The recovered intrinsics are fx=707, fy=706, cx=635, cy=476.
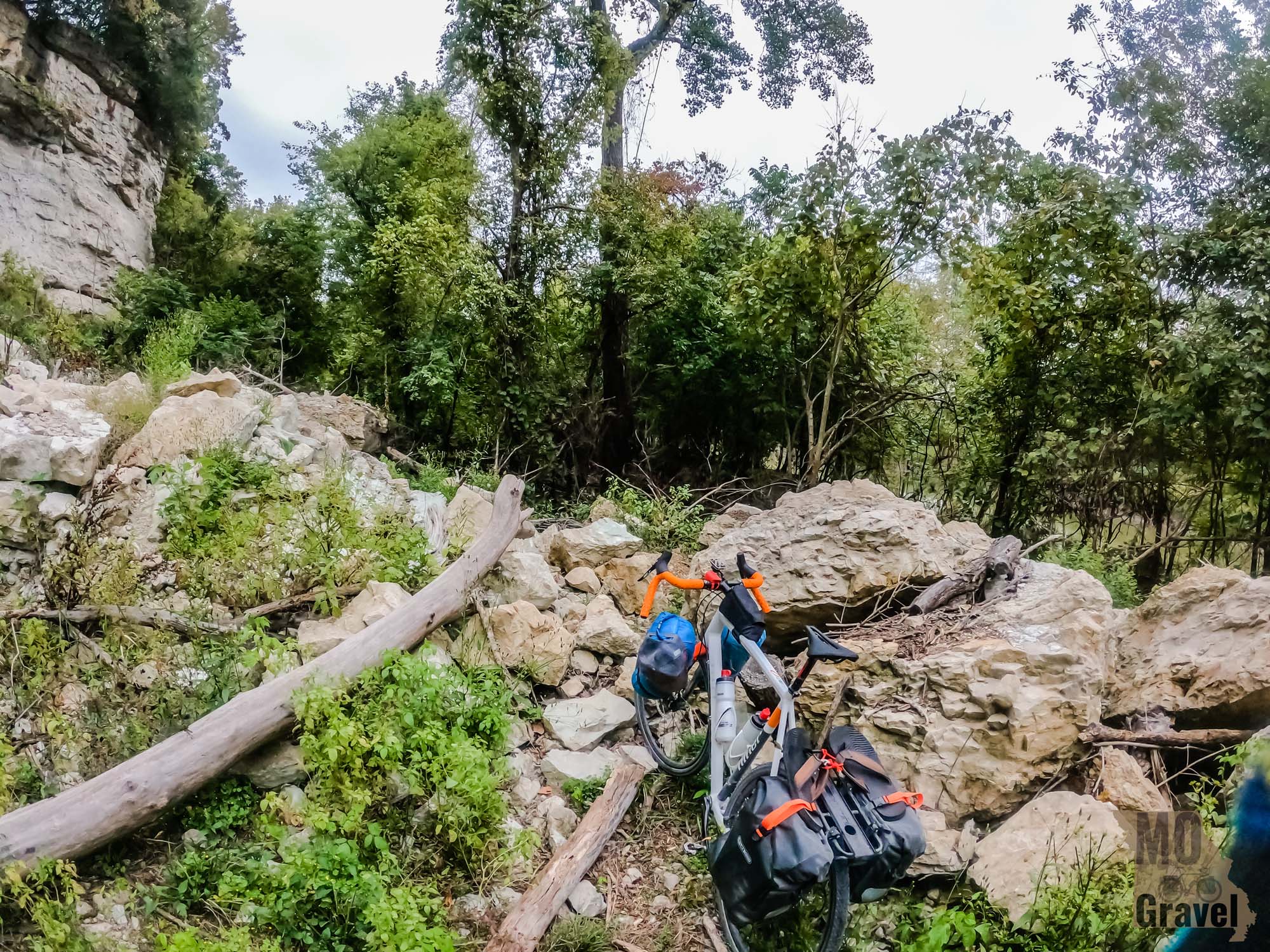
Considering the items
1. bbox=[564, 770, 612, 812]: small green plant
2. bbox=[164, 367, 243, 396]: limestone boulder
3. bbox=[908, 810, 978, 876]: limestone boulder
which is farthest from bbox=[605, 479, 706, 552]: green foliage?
bbox=[164, 367, 243, 396]: limestone boulder

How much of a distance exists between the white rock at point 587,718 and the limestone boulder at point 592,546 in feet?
4.66

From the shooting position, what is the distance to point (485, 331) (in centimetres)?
945

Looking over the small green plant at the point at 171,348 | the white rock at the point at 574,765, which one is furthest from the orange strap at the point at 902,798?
the small green plant at the point at 171,348

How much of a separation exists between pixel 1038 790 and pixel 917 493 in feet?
17.7

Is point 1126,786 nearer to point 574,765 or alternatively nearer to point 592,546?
point 574,765

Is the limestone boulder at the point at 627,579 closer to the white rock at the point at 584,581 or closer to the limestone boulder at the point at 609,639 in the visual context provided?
the white rock at the point at 584,581

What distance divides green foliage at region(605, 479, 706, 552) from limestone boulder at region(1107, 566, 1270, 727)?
3.14 metres

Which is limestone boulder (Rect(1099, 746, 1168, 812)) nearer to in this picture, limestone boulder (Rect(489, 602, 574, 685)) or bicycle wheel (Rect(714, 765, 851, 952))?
bicycle wheel (Rect(714, 765, 851, 952))

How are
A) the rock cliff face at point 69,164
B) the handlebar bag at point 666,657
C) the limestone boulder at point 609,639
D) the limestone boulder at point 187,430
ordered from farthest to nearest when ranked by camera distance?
the rock cliff face at point 69,164, the limestone boulder at point 187,430, the limestone boulder at point 609,639, the handlebar bag at point 666,657

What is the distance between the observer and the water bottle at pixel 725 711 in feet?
10.6

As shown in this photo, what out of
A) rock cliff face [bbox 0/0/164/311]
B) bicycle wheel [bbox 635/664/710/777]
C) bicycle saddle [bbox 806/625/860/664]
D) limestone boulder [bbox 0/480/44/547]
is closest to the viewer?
bicycle saddle [bbox 806/625/860/664]

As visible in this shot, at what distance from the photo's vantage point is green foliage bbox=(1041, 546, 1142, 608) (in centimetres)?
550

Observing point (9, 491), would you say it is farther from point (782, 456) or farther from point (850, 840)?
point (782, 456)

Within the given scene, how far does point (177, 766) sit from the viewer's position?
2844 mm
